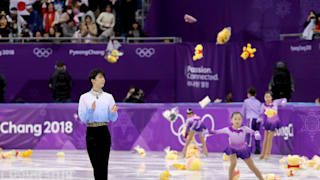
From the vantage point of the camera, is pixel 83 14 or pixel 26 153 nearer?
pixel 26 153

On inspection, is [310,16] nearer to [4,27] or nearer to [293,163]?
[293,163]

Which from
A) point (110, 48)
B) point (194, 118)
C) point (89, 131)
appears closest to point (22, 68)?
point (110, 48)

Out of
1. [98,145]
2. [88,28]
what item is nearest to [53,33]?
[88,28]

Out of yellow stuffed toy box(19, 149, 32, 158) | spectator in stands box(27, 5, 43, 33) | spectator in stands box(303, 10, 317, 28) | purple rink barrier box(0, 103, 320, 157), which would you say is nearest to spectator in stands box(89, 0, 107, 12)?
spectator in stands box(27, 5, 43, 33)

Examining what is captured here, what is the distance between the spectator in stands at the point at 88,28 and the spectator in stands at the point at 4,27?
2.38m

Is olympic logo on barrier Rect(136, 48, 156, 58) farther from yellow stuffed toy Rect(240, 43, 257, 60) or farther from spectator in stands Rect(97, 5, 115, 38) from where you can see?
yellow stuffed toy Rect(240, 43, 257, 60)

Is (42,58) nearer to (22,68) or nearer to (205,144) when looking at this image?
(22,68)

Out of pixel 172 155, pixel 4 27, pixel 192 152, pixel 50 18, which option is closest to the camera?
pixel 172 155

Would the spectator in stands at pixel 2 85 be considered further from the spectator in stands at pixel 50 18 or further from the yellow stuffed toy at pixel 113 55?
the yellow stuffed toy at pixel 113 55

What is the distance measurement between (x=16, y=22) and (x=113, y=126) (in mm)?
6805

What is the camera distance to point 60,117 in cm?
2008

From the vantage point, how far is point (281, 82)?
67.1 feet

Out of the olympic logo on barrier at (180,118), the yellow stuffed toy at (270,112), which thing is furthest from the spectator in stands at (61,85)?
the yellow stuffed toy at (270,112)

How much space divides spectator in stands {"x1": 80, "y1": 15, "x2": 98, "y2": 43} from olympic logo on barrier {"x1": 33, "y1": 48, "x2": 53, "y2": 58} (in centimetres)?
120
